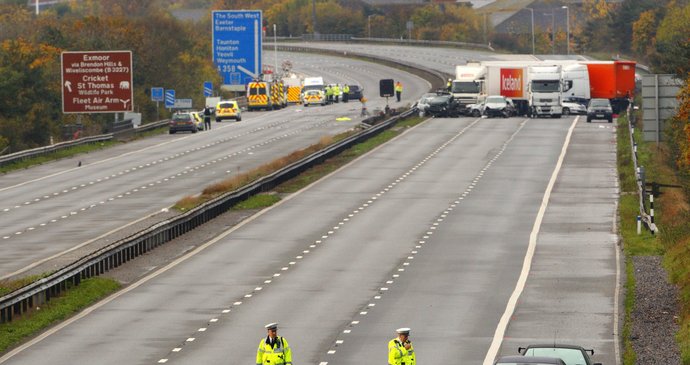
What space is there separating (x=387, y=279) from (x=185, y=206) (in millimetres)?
17511

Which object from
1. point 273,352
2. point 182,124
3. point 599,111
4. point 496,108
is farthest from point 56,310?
point 496,108

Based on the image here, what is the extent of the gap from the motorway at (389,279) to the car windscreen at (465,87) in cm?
3492

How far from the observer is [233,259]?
44.3 metres

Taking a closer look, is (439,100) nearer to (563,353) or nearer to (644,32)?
(563,353)

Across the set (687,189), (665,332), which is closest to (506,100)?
(687,189)

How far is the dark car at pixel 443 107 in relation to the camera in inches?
4008

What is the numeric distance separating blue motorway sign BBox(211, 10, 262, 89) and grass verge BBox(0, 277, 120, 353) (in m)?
70.5

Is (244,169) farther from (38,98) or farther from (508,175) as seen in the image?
(38,98)

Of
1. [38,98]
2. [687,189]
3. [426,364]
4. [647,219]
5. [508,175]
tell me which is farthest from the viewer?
[38,98]

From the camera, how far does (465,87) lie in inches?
4109

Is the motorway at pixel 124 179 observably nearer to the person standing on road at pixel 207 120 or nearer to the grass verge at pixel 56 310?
the person standing on road at pixel 207 120

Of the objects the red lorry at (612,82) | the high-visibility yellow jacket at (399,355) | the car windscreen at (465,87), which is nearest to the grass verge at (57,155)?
the car windscreen at (465,87)

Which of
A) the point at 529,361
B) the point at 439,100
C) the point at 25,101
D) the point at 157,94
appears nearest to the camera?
the point at 529,361

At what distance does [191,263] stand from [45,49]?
73.8 meters
